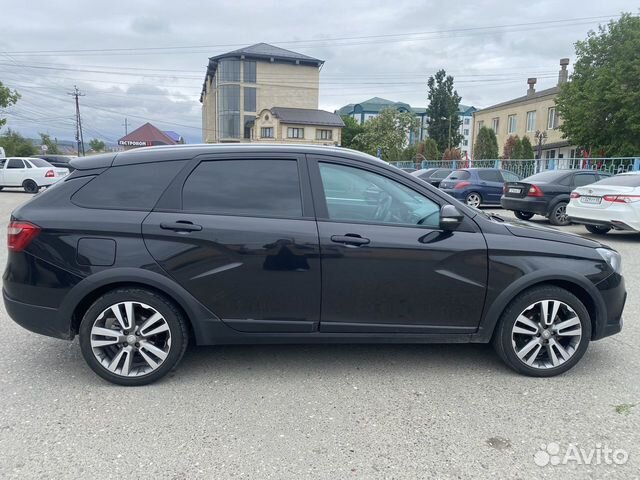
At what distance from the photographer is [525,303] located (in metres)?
3.63

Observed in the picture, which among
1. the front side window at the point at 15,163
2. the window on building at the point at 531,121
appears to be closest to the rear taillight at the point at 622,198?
the front side window at the point at 15,163

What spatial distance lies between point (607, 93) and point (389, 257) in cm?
2846

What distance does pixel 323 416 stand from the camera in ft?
10.3

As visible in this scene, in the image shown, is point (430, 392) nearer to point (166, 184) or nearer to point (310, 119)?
point (166, 184)

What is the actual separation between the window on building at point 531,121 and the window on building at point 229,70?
41.7 m

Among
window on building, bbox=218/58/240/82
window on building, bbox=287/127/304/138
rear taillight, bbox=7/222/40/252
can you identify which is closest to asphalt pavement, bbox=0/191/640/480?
rear taillight, bbox=7/222/40/252

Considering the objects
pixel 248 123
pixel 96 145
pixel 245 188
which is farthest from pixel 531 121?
pixel 96 145

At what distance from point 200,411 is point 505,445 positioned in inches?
74.2

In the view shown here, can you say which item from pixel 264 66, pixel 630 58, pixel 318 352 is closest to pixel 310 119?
pixel 264 66

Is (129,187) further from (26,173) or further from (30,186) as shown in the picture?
(30,186)

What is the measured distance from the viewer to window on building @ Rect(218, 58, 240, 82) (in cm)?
7056

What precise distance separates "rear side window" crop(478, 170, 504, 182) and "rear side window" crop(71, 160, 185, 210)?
1497 cm

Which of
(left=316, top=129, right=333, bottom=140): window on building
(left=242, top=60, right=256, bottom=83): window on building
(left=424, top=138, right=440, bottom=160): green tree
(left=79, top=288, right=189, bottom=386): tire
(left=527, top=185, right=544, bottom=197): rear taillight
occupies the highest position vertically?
(left=242, top=60, right=256, bottom=83): window on building

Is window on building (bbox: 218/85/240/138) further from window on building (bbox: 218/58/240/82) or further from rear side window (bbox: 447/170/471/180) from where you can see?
rear side window (bbox: 447/170/471/180)
